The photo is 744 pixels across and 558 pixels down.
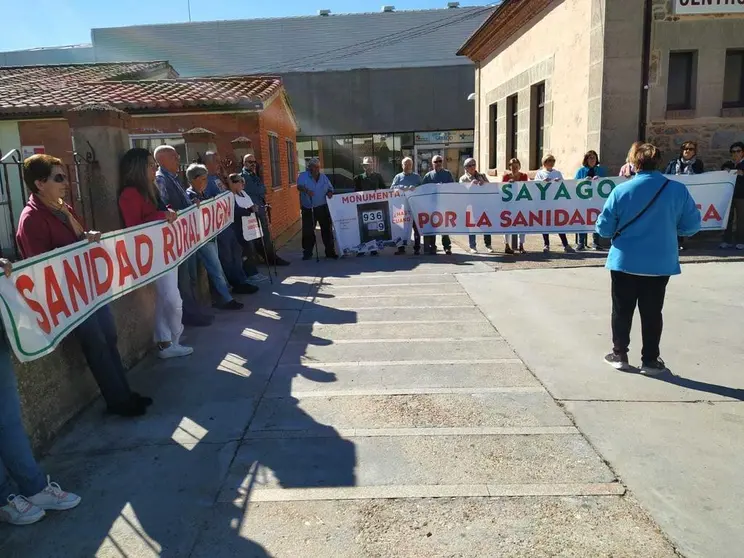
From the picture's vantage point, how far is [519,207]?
34.7 feet

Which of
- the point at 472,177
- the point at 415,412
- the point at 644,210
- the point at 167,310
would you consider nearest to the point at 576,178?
the point at 472,177

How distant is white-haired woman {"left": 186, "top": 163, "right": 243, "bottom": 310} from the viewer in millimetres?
7027

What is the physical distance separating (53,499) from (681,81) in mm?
12185

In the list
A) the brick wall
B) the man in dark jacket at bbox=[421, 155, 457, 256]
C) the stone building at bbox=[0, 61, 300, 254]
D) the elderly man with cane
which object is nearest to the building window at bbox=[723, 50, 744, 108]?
the man in dark jacket at bbox=[421, 155, 457, 256]

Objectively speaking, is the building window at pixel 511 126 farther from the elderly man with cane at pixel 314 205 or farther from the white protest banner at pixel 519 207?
the elderly man with cane at pixel 314 205

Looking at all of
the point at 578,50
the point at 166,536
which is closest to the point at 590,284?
the point at 578,50

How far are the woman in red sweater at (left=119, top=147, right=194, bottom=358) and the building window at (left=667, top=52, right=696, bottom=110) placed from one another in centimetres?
994

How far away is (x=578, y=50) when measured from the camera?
11.5 metres

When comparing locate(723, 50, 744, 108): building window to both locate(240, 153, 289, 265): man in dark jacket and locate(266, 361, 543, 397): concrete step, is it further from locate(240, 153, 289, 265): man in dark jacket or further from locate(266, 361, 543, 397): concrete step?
locate(266, 361, 543, 397): concrete step

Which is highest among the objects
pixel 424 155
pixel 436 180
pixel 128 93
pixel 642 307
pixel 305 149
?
pixel 128 93

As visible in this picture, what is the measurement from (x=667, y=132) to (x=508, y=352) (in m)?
7.87

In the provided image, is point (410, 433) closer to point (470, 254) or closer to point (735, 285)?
point (735, 285)

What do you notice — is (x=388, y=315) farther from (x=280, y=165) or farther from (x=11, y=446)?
(x=280, y=165)

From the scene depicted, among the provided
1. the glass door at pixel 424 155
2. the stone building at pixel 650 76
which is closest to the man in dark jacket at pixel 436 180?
the stone building at pixel 650 76
